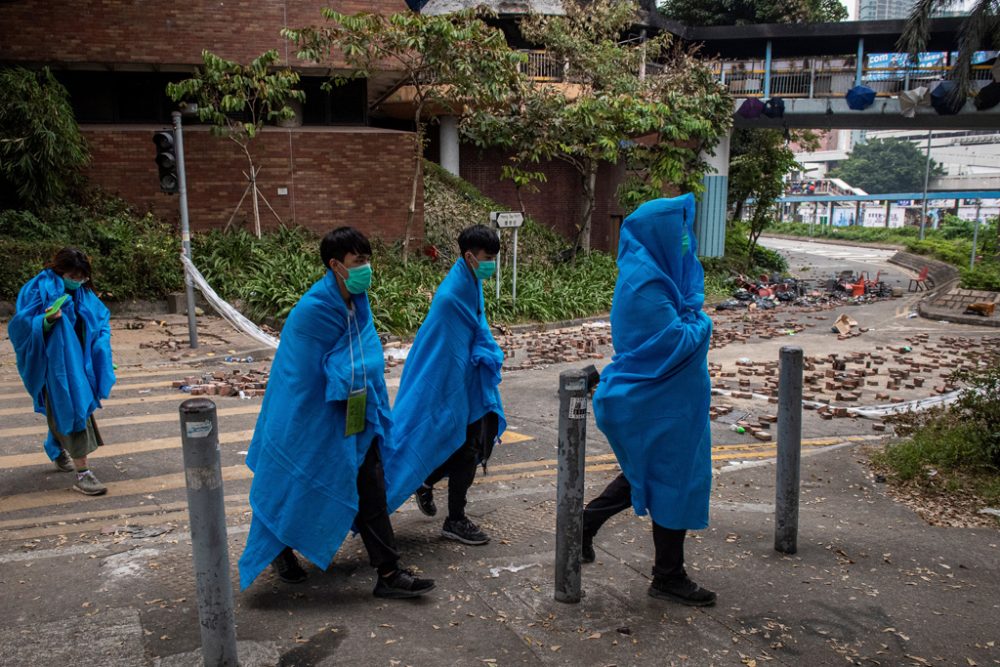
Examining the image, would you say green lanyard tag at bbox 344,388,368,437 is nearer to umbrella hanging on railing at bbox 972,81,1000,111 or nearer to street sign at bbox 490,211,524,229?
street sign at bbox 490,211,524,229

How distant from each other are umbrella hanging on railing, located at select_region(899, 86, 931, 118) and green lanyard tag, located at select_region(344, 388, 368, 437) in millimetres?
27033

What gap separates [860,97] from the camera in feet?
90.9

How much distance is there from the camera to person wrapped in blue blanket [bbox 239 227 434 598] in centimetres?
379

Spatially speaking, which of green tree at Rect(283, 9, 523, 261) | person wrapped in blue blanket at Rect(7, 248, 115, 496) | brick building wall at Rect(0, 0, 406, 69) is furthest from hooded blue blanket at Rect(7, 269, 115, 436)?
brick building wall at Rect(0, 0, 406, 69)

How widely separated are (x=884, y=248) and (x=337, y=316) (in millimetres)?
53464

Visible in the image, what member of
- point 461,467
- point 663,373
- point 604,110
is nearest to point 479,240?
point 461,467

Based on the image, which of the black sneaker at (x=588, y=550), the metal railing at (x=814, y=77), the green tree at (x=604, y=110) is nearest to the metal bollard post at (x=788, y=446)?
the black sneaker at (x=588, y=550)

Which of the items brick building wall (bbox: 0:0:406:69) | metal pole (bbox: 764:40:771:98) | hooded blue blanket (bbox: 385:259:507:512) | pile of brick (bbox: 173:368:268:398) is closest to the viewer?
hooded blue blanket (bbox: 385:259:507:512)

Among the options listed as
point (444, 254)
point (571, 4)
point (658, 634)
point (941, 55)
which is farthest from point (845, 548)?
point (941, 55)

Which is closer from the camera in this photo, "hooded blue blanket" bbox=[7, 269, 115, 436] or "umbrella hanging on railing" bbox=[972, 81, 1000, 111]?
"hooded blue blanket" bbox=[7, 269, 115, 436]

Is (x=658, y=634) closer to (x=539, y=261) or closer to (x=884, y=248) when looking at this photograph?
(x=539, y=261)

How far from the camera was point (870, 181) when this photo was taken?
82.8 metres

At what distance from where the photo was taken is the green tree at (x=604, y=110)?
819 inches

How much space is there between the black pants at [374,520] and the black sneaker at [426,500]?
1.16 metres
